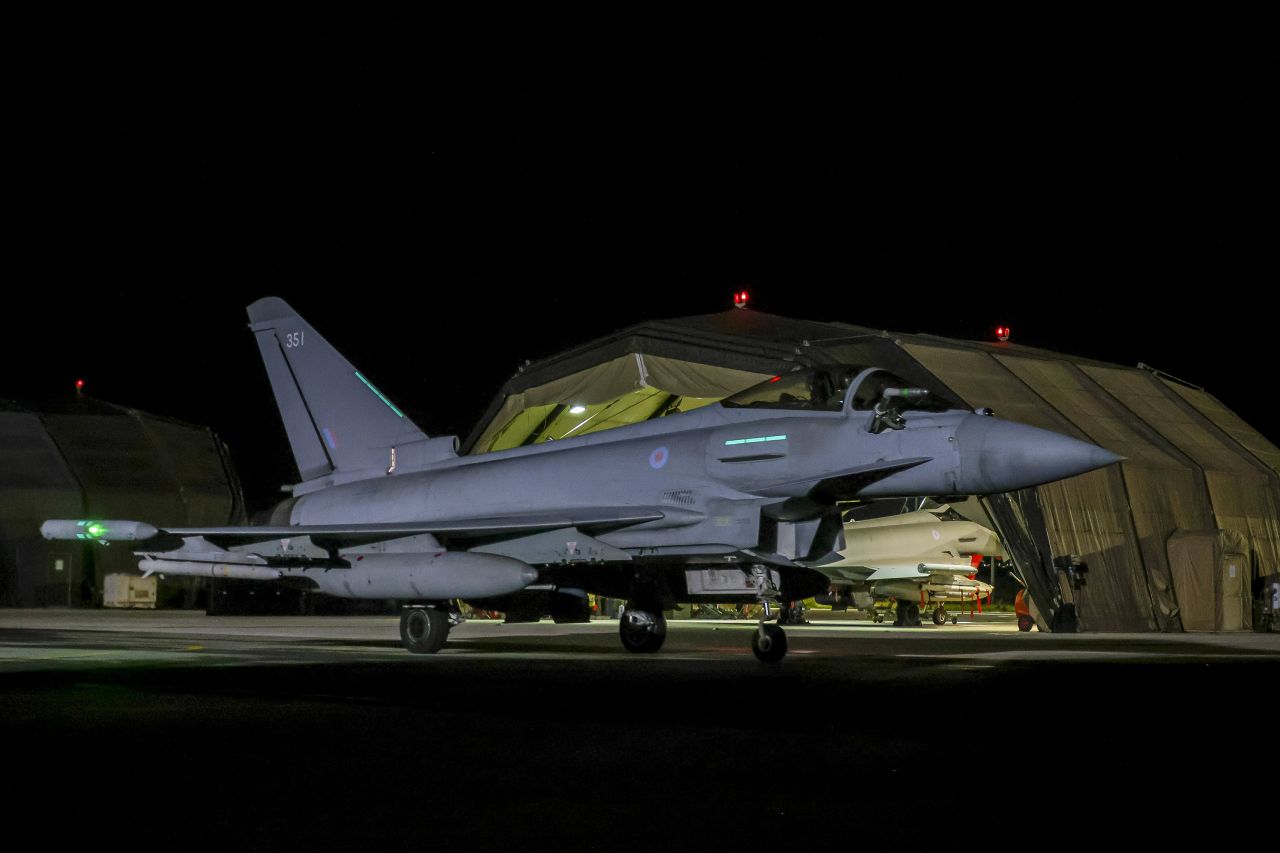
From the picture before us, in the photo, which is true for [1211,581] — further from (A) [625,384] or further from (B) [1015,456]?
(B) [1015,456]

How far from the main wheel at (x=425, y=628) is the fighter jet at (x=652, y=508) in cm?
2

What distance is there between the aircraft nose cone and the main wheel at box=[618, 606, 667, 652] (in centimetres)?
397

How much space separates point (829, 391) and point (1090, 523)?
11.9 m

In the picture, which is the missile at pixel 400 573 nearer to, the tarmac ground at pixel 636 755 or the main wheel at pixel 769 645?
the tarmac ground at pixel 636 755

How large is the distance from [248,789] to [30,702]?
3838 mm

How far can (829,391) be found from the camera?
13047 millimetres

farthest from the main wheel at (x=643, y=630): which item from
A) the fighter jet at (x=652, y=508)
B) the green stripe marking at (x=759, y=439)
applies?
the green stripe marking at (x=759, y=439)

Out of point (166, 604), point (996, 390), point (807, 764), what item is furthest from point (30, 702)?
point (166, 604)

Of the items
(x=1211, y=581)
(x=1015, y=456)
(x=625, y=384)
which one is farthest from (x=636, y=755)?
(x=1211, y=581)

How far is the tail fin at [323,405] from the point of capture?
56.9 ft

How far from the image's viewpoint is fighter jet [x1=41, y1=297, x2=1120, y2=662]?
40.7 ft

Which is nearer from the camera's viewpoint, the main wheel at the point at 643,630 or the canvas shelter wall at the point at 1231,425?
the main wheel at the point at 643,630

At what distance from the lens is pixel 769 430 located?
13109mm

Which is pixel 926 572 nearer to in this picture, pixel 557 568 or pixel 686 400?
pixel 686 400
